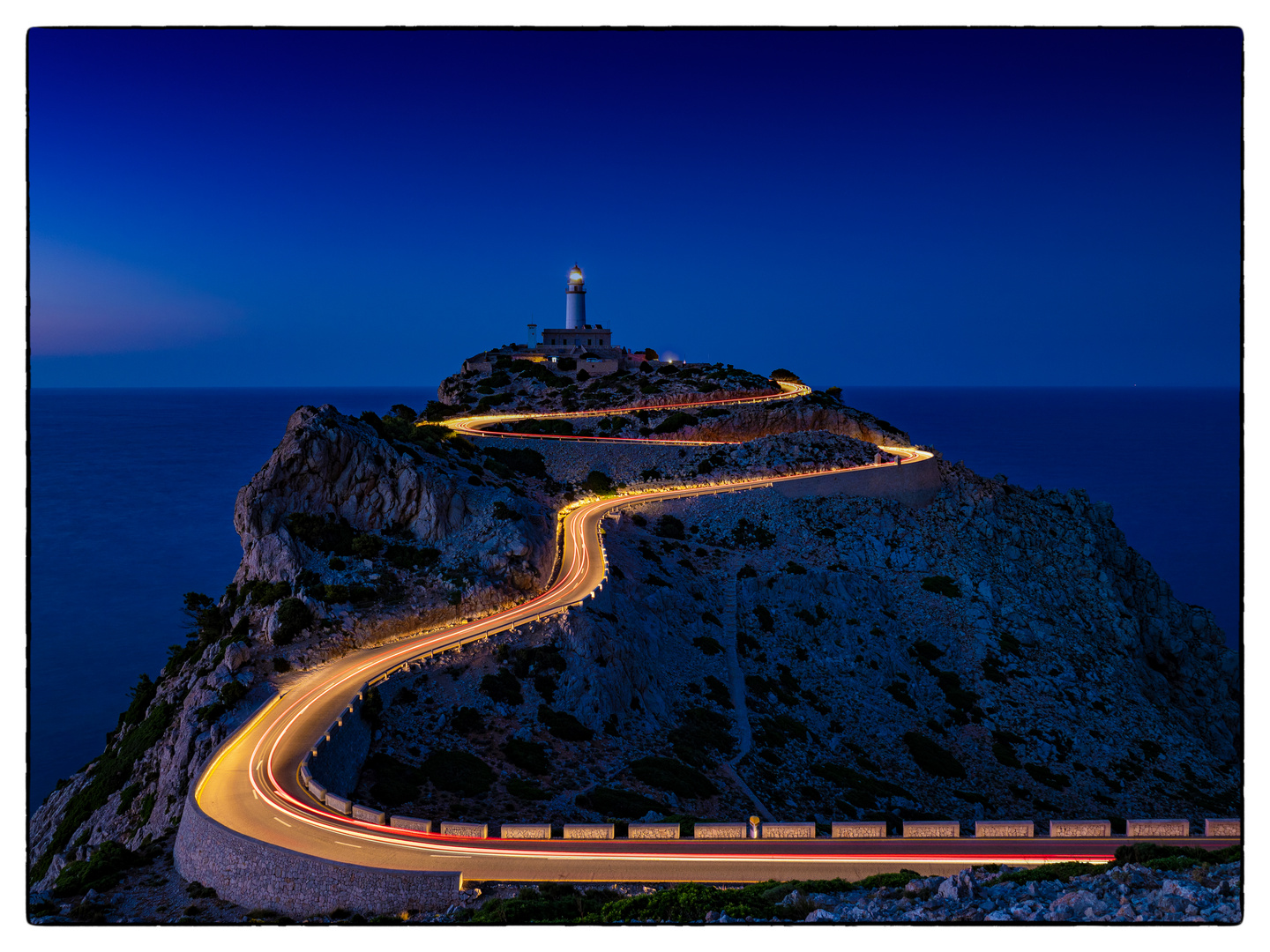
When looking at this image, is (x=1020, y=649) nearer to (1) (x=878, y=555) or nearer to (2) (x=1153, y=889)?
(1) (x=878, y=555)

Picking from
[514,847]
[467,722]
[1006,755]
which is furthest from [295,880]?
[1006,755]

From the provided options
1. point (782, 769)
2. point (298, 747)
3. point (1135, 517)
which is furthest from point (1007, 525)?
point (298, 747)

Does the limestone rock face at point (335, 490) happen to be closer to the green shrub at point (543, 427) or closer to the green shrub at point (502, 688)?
the green shrub at point (502, 688)

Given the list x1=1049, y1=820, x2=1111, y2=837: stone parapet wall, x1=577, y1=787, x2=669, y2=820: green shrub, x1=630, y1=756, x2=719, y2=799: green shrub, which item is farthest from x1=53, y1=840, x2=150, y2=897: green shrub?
x1=1049, y1=820, x2=1111, y2=837: stone parapet wall

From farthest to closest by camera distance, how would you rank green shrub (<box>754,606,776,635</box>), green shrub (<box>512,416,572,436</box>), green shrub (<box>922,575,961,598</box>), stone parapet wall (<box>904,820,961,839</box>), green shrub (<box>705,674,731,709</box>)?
green shrub (<box>512,416,572,436</box>) → green shrub (<box>922,575,961,598</box>) → green shrub (<box>754,606,776,635</box>) → green shrub (<box>705,674,731,709</box>) → stone parapet wall (<box>904,820,961,839</box>)

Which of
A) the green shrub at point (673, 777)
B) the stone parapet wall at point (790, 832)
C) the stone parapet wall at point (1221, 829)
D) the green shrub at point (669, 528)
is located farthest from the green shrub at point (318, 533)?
the stone parapet wall at point (1221, 829)

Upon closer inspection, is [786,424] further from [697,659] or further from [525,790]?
[525,790]

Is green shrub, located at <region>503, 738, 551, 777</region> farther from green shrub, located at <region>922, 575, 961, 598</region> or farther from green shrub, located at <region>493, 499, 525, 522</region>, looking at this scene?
green shrub, located at <region>922, 575, 961, 598</region>
